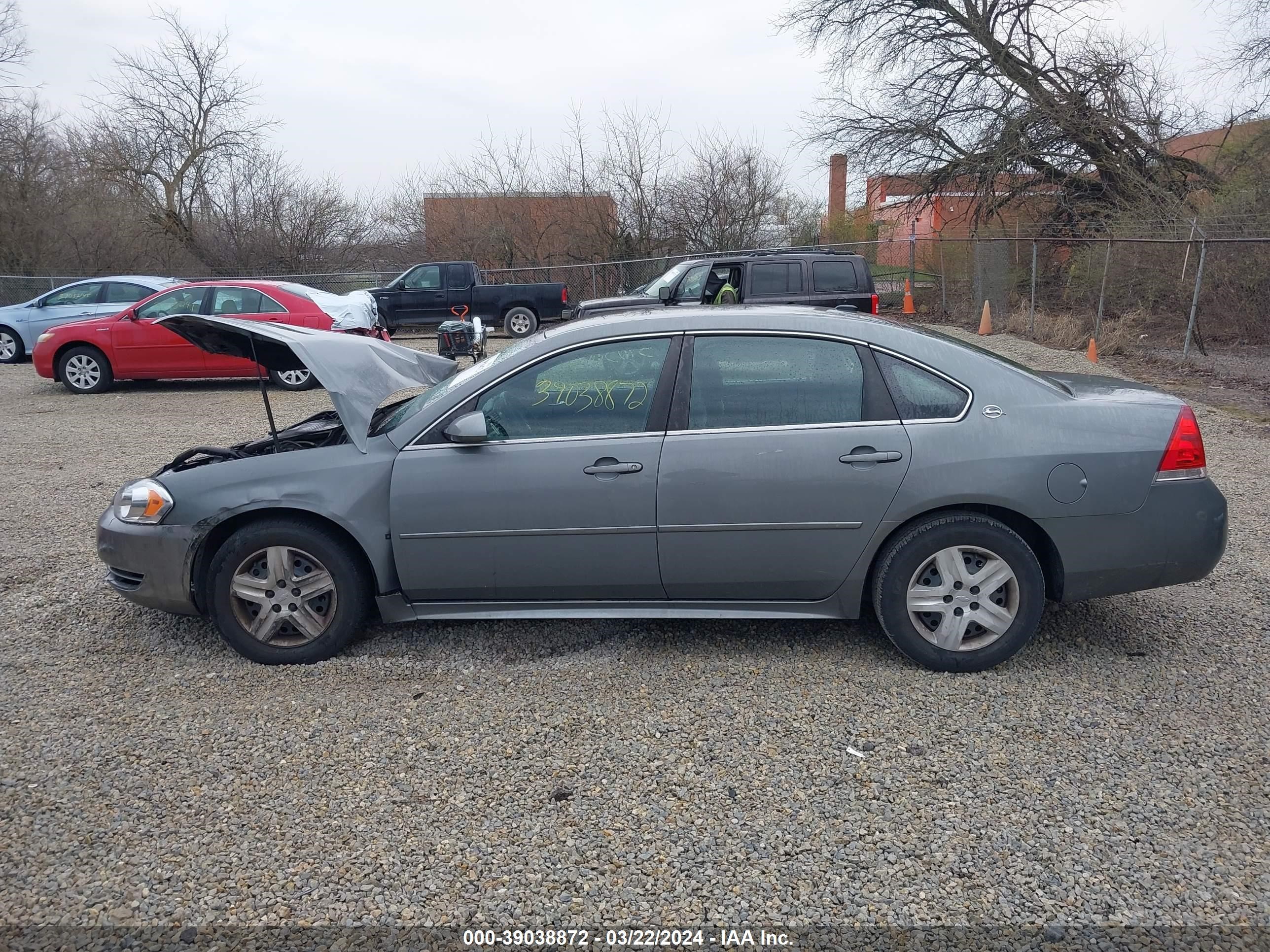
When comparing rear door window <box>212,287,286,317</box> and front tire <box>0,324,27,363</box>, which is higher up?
rear door window <box>212,287,286,317</box>

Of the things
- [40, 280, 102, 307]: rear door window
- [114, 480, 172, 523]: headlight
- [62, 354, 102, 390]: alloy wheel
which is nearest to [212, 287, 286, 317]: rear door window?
[62, 354, 102, 390]: alloy wheel

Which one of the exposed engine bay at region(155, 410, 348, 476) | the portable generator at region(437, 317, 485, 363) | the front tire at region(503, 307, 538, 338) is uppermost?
the portable generator at region(437, 317, 485, 363)

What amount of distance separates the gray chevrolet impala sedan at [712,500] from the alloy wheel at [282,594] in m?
0.01

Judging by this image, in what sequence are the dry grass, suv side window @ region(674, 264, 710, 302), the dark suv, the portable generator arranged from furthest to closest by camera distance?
the dry grass < suv side window @ region(674, 264, 710, 302) < the dark suv < the portable generator

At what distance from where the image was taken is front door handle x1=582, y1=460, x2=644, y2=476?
154 inches

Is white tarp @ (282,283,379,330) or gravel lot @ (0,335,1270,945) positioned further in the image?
white tarp @ (282,283,379,330)

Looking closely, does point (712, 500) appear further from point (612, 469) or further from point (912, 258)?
point (912, 258)

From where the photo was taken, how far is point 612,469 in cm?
391

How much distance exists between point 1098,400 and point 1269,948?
228 cm

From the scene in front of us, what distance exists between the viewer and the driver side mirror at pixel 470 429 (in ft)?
12.8

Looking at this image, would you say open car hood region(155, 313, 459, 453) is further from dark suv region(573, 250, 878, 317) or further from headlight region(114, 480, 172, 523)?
dark suv region(573, 250, 878, 317)

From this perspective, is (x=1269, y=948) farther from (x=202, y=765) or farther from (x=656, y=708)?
(x=202, y=765)

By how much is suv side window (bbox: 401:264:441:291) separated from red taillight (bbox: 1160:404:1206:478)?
18.7 meters

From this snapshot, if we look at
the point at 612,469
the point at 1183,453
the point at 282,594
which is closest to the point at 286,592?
the point at 282,594
